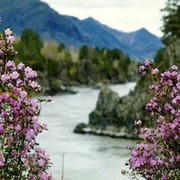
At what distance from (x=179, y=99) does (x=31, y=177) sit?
8.31ft

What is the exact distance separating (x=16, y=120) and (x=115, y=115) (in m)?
54.7

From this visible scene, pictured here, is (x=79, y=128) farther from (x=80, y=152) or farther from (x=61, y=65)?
(x=61, y=65)

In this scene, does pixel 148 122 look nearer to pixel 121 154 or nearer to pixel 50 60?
pixel 121 154

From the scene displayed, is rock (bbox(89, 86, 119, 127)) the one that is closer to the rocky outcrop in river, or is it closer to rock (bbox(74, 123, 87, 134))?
the rocky outcrop in river

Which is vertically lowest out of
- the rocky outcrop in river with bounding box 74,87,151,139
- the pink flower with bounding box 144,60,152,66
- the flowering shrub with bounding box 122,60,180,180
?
the rocky outcrop in river with bounding box 74,87,151,139

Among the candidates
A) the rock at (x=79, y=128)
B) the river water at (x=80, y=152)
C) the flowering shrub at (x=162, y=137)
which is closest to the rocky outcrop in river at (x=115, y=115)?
the rock at (x=79, y=128)

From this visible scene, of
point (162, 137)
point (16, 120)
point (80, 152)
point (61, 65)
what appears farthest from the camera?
point (61, 65)

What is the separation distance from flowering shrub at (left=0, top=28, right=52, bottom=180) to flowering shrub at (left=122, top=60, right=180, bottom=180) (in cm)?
165

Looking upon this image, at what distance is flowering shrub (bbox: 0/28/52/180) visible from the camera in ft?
21.4

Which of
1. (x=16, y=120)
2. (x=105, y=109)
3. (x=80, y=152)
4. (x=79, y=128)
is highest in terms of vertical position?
(x=16, y=120)

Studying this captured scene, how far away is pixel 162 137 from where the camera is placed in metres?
8.05

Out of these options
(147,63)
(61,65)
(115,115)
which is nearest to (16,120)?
(147,63)

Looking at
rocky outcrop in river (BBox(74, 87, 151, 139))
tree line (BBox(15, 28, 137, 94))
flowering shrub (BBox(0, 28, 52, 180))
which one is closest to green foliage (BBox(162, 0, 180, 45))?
rocky outcrop in river (BBox(74, 87, 151, 139))

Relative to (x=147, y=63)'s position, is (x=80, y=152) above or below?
below
